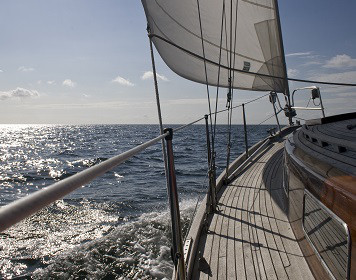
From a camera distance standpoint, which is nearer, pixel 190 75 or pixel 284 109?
pixel 190 75

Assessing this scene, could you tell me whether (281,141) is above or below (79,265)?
above

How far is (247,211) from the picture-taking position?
394cm

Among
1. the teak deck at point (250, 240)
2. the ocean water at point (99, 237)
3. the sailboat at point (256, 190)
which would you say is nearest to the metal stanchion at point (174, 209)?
the sailboat at point (256, 190)

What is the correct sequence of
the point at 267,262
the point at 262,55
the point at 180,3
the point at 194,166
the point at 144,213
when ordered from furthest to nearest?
the point at 194,166
the point at 144,213
the point at 262,55
the point at 180,3
the point at 267,262

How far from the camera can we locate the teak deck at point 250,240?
2.56 meters

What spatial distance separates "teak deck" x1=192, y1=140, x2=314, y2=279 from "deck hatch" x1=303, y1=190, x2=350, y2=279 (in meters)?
0.39

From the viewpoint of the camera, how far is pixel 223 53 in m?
5.84

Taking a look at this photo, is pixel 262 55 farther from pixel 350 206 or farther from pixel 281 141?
pixel 350 206

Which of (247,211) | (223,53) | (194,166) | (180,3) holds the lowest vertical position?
(194,166)

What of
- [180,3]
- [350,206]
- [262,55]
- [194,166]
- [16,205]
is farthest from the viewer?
[194,166]

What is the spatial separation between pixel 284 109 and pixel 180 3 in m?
5.04

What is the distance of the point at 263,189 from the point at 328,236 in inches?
116

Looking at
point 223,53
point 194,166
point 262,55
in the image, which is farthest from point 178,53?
point 194,166

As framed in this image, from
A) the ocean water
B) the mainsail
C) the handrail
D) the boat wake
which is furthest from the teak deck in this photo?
the handrail
